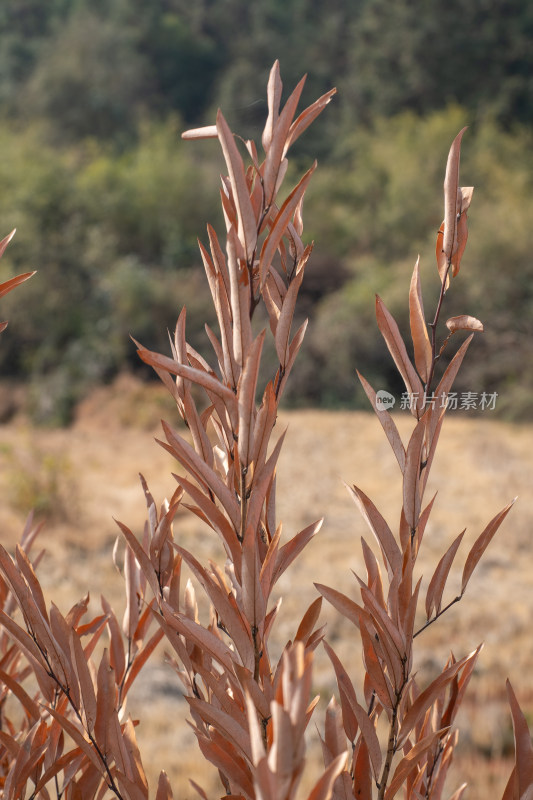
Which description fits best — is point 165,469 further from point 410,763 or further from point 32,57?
point 32,57

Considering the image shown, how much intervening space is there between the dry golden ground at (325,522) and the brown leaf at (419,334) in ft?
4.57

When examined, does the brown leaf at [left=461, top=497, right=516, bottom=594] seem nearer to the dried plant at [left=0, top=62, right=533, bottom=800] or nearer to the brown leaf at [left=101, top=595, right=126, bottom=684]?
the dried plant at [left=0, top=62, right=533, bottom=800]

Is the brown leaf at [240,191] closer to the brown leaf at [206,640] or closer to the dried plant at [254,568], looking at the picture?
the dried plant at [254,568]

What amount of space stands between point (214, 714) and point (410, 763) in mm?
122

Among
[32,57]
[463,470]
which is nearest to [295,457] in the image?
[463,470]

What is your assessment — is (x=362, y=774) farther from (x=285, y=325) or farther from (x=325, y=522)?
(x=325, y=522)

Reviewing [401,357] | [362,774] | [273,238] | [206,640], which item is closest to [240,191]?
[273,238]

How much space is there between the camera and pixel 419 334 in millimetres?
458

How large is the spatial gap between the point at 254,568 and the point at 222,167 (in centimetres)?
1298

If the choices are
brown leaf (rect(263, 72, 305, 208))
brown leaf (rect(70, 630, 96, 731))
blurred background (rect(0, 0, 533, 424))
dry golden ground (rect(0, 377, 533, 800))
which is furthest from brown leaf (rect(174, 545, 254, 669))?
blurred background (rect(0, 0, 533, 424))

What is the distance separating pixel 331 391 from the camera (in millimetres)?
8227

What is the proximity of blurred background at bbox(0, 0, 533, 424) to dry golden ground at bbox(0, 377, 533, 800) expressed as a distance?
100 cm

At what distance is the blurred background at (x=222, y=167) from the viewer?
8508 millimetres

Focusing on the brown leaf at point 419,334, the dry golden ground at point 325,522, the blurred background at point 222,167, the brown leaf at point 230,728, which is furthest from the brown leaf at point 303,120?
the blurred background at point 222,167
